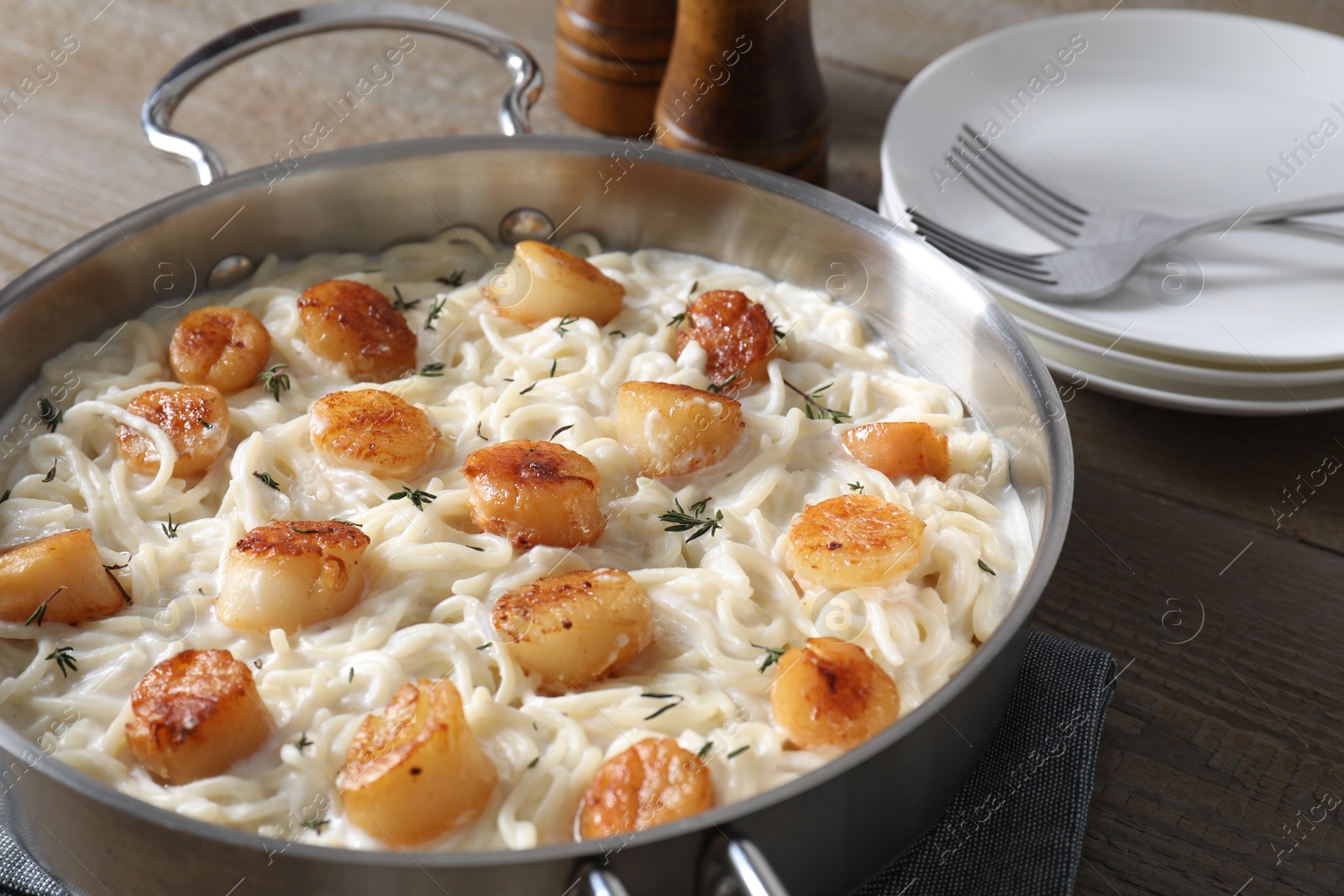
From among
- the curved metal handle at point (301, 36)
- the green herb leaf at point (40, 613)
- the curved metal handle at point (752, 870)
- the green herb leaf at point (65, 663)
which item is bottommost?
the green herb leaf at point (65, 663)

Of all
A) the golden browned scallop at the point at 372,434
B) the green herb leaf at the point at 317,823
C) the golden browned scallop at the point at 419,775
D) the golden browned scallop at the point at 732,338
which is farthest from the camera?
the golden browned scallop at the point at 732,338

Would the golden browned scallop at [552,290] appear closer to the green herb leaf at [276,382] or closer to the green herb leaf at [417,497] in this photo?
the green herb leaf at [276,382]

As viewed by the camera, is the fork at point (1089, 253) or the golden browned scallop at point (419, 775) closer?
the golden browned scallop at point (419, 775)

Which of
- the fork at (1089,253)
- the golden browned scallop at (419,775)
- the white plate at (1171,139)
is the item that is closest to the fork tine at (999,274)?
the fork at (1089,253)

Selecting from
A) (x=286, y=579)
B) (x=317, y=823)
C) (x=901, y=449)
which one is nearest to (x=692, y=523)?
(x=901, y=449)

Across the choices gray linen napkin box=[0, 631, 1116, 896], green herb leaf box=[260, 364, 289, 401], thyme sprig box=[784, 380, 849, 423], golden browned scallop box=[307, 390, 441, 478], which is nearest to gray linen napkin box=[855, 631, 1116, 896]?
gray linen napkin box=[0, 631, 1116, 896]

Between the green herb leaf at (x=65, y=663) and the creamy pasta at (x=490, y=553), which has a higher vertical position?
the green herb leaf at (x=65, y=663)

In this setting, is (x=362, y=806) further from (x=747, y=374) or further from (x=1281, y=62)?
(x=1281, y=62)
